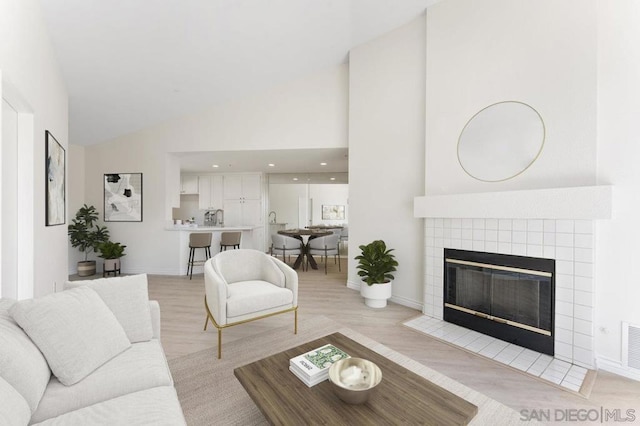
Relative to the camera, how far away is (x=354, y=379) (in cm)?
141

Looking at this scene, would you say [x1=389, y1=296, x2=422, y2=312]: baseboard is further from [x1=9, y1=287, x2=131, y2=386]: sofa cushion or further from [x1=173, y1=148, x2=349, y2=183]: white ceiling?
[x1=9, y1=287, x2=131, y2=386]: sofa cushion

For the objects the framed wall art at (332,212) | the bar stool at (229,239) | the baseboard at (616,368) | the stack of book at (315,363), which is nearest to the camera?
the stack of book at (315,363)

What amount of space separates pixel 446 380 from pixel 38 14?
438 cm

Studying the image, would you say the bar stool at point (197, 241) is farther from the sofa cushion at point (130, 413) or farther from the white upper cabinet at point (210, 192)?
the sofa cushion at point (130, 413)

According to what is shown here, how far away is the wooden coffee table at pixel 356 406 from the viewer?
123 cm

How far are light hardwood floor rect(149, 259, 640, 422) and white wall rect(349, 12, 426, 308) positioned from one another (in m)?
0.63

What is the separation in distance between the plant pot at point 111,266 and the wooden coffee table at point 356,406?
4.78 m

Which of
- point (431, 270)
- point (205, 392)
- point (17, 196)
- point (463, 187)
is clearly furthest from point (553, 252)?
point (17, 196)

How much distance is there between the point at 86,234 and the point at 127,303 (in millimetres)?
4484

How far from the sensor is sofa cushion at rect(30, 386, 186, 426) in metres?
1.09

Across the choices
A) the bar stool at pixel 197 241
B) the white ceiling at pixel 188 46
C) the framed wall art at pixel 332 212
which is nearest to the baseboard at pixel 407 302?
the bar stool at pixel 197 241

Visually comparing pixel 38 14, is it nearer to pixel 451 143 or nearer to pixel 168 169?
pixel 168 169

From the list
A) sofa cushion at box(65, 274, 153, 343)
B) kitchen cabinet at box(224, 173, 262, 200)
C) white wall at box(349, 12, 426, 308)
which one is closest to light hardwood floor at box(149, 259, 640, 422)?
white wall at box(349, 12, 426, 308)

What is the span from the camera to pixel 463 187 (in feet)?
9.96
